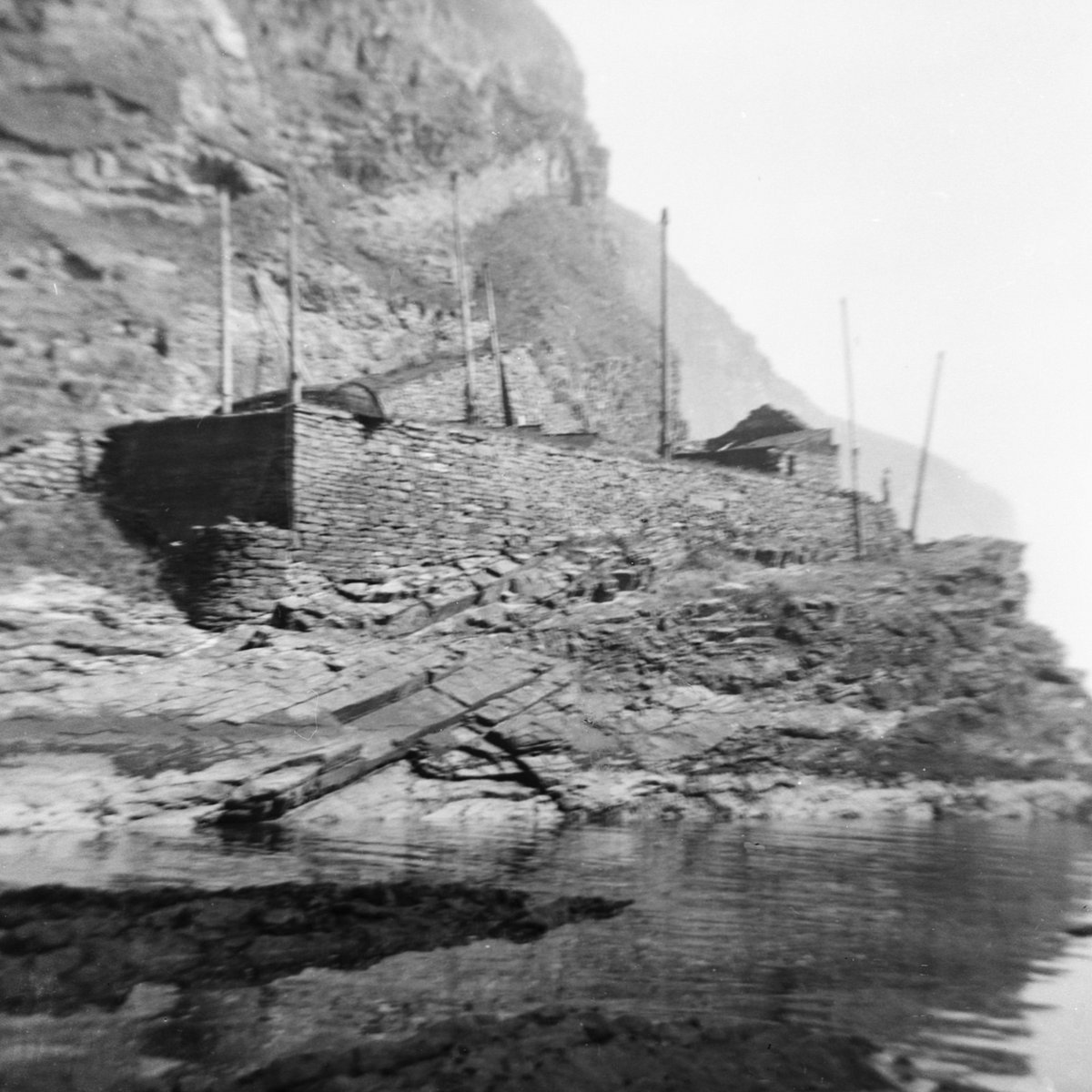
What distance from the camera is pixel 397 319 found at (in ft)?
95.1

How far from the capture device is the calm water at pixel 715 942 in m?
3.85

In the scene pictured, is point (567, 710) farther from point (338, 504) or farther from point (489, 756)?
point (338, 504)

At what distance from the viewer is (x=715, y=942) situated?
533cm

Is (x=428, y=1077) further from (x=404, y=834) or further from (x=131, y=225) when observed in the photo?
(x=131, y=225)

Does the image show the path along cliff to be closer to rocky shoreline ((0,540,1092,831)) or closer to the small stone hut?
rocky shoreline ((0,540,1092,831))

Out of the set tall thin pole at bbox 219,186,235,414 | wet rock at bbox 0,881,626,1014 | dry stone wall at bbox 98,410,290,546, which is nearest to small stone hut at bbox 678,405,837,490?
tall thin pole at bbox 219,186,235,414

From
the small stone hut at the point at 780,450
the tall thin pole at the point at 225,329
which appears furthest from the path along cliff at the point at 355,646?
the small stone hut at the point at 780,450

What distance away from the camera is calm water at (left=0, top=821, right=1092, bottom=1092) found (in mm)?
3848

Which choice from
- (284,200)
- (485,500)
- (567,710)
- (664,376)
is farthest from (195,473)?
(284,200)

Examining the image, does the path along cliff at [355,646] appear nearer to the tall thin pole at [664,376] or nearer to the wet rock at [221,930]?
the wet rock at [221,930]

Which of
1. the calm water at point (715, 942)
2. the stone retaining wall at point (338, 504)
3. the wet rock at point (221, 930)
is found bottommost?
the calm water at point (715, 942)

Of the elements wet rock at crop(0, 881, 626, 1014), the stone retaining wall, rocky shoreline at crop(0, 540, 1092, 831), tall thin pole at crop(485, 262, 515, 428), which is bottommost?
wet rock at crop(0, 881, 626, 1014)

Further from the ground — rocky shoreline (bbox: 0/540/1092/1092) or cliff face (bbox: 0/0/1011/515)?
cliff face (bbox: 0/0/1011/515)

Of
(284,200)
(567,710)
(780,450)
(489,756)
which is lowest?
(489,756)
